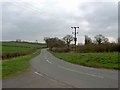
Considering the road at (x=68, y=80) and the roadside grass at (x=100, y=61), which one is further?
the roadside grass at (x=100, y=61)

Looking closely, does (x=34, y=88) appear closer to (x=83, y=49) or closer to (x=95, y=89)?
(x=95, y=89)

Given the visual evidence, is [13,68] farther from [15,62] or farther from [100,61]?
[100,61]

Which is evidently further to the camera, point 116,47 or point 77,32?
point 77,32

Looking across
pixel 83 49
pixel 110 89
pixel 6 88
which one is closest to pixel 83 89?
pixel 110 89

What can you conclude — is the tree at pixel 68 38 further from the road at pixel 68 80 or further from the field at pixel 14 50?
the road at pixel 68 80

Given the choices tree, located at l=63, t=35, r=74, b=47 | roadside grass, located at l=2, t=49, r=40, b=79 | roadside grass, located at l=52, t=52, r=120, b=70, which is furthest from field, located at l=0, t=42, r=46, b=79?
tree, located at l=63, t=35, r=74, b=47

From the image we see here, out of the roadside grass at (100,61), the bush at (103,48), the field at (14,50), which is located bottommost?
the field at (14,50)

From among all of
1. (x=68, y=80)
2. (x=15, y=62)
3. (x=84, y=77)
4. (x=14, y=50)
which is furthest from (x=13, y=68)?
(x=14, y=50)

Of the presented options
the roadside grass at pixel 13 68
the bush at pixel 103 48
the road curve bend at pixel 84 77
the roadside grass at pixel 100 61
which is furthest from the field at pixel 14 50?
the road curve bend at pixel 84 77

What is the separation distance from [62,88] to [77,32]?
62.9m

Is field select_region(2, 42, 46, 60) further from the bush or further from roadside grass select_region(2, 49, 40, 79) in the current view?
roadside grass select_region(2, 49, 40, 79)

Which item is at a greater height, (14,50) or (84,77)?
(84,77)

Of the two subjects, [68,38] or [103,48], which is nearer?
[103,48]

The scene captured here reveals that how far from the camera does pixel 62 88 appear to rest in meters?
11.0
